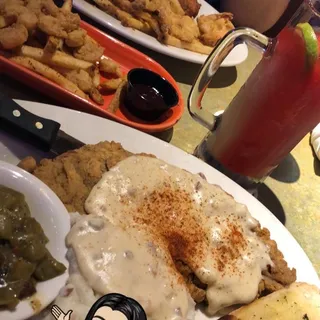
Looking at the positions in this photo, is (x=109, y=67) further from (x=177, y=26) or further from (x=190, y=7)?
(x=190, y=7)

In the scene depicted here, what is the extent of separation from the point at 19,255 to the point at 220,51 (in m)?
1.22

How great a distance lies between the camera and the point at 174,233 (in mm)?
1766

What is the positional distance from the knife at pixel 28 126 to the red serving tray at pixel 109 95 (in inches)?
17.1

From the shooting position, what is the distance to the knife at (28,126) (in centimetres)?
172

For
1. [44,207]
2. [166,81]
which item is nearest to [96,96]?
[166,81]

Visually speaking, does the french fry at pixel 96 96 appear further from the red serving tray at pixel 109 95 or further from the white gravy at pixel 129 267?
the white gravy at pixel 129 267

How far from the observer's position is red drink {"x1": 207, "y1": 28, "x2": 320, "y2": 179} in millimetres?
1989

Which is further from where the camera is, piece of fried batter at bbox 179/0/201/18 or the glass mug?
piece of fried batter at bbox 179/0/201/18

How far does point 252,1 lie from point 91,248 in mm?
2647

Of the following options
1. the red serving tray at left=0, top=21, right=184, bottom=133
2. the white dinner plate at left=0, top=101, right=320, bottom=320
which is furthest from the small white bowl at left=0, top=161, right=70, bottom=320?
the red serving tray at left=0, top=21, right=184, bottom=133

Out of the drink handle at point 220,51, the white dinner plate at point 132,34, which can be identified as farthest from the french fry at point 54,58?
the drink handle at point 220,51

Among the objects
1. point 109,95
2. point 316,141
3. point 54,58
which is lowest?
point 109,95

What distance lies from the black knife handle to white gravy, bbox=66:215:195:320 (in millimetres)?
365

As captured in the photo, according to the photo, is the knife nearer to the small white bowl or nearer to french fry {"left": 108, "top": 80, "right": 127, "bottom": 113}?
the small white bowl
